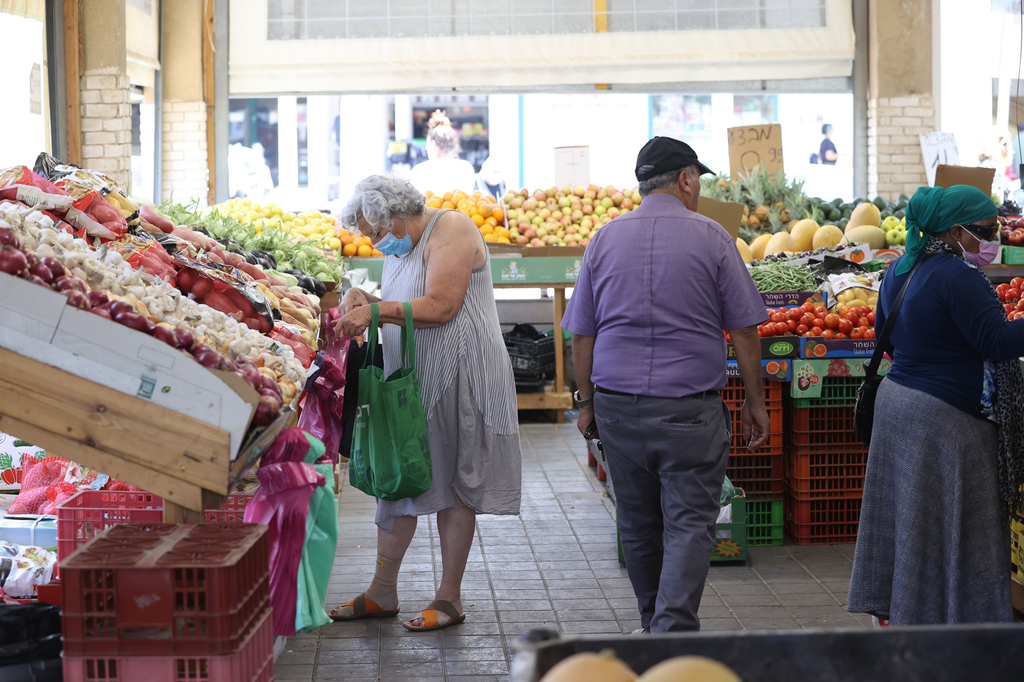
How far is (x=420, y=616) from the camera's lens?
3371 mm

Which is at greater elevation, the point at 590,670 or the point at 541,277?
the point at 541,277

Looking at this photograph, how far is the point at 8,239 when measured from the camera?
6.02ft

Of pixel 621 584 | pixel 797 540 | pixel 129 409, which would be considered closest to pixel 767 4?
pixel 797 540

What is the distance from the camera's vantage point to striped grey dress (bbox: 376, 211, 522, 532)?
10.6 feet

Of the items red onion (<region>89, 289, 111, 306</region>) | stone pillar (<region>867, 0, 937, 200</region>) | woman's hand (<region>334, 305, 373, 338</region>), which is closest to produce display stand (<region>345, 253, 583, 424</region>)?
woman's hand (<region>334, 305, 373, 338</region>)

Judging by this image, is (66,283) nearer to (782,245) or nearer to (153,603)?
(153,603)

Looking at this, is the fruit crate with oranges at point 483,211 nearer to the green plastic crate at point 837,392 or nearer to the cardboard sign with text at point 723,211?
the cardboard sign with text at point 723,211

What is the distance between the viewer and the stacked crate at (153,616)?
5.35 ft

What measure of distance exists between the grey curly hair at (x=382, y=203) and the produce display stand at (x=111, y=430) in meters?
1.45

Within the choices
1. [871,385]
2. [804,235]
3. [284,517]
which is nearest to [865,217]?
[804,235]

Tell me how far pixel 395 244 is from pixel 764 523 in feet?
7.48

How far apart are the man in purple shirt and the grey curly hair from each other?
73cm

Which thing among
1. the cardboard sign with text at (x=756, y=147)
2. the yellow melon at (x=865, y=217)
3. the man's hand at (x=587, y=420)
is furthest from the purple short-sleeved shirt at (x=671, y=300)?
the cardboard sign with text at (x=756, y=147)

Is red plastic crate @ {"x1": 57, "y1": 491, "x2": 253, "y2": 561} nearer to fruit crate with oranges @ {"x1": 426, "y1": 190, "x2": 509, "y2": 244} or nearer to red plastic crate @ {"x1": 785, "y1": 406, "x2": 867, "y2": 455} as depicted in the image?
red plastic crate @ {"x1": 785, "y1": 406, "x2": 867, "y2": 455}
